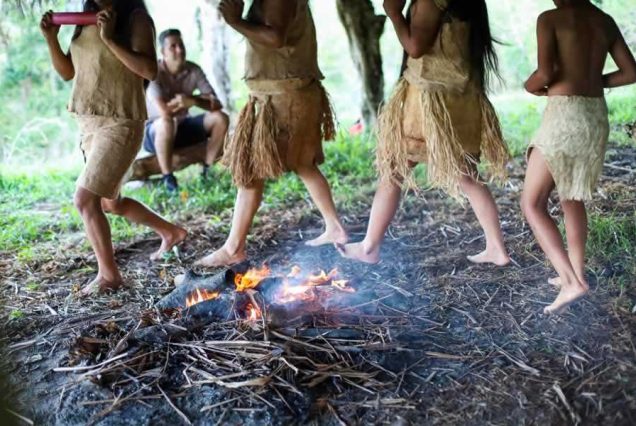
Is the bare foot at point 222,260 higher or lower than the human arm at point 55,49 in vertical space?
lower

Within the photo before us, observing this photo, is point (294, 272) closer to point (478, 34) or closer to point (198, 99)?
point (478, 34)

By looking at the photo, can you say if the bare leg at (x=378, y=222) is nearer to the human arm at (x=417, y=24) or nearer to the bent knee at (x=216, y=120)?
the human arm at (x=417, y=24)

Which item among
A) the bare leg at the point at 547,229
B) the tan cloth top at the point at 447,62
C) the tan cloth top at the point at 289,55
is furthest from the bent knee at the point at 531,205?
the tan cloth top at the point at 289,55

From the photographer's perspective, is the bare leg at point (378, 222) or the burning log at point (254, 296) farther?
the bare leg at point (378, 222)

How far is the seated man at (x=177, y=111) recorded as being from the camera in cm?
563

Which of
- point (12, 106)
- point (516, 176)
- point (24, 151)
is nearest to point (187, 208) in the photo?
point (516, 176)

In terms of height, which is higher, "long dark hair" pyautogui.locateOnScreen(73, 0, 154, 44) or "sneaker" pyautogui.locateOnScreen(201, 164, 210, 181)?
"long dark hair" pyautogui.locateOnScreen(73, 0, 154, 44)

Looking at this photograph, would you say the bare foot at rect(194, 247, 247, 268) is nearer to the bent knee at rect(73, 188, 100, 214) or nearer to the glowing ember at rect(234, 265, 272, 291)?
the glowing ember at rect(234, 265, 272, 291)

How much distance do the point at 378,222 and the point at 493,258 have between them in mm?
671

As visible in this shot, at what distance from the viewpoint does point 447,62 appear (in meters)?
3.26

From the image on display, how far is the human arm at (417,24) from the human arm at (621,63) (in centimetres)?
81

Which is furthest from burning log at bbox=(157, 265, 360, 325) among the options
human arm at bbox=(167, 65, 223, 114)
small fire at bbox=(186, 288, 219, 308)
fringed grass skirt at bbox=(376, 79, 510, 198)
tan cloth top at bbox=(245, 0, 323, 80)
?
human arm at bbox=(167, 65, 223, 114)

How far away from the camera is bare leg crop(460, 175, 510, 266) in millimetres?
3537

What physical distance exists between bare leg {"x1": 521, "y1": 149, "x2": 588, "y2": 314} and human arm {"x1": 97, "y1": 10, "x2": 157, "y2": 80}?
201 centimetres
